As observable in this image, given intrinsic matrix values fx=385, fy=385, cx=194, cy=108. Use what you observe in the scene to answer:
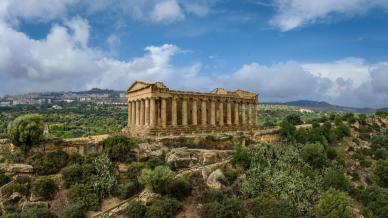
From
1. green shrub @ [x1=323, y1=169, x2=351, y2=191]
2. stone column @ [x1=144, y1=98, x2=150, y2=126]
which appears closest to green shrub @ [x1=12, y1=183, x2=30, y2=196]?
stone column @ [x1=144, y1=98, x2=150, y2=126]

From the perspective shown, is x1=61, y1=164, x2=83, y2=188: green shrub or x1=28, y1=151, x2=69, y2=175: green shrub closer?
x1=61, y1=164, x2=83, y2=188: green shrub

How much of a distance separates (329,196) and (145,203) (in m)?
23.5

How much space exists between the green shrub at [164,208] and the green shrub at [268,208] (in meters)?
9.32

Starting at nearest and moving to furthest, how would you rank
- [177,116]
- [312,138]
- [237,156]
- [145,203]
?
[145,203] < [237,156] < [177,116] < [312,138]

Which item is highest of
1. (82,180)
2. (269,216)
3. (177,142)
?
(177,142)

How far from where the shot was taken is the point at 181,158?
189 feet

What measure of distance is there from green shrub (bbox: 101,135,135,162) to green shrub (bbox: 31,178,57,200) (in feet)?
32.5

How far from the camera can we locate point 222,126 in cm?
7762

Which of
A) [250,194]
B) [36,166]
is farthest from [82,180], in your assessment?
[250,194]

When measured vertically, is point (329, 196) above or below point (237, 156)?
below

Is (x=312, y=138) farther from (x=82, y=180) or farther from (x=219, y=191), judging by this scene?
(x=82, y=180)

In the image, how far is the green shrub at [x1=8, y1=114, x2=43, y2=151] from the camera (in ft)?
182

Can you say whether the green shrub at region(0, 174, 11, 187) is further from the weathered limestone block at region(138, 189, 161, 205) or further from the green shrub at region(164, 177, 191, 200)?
the green shrub at region(164, 177, 191, 200)

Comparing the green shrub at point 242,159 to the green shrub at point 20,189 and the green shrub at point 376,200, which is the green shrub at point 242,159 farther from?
the green shrub at point 20,189
